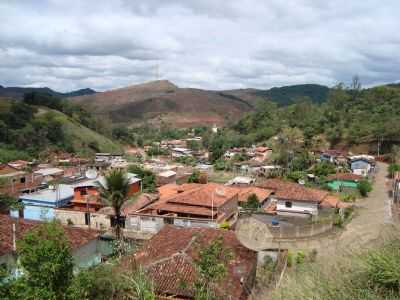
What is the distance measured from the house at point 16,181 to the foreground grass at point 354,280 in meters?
24.9

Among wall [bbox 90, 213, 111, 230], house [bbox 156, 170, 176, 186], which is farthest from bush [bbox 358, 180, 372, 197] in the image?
wall [bbox 90, 213, 111, 230]

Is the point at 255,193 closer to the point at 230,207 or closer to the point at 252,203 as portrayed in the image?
the point at 252,203

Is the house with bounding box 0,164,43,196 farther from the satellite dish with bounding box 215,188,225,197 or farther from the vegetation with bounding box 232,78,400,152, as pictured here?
the vegetation with bounding box 232,78,400,152

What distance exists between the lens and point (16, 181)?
32312 mm

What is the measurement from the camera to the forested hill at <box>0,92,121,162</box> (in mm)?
51250

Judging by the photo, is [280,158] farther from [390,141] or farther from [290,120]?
[290,120]

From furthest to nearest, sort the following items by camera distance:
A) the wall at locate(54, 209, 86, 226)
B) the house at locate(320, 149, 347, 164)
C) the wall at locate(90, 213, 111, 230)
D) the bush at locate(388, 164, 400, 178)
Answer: the house at locate(320, 149, 347, 164), the bush at locate(388, 164, 400, 178), the wall at locate(54, 209, 86, 226), the wall at locate(90, 213, 111, 230)

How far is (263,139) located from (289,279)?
194 ft

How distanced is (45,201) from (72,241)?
1126 centimetres

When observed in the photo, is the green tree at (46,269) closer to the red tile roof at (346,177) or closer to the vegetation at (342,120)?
the red tile roof at (346,177)

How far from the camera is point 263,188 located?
97.9 ft

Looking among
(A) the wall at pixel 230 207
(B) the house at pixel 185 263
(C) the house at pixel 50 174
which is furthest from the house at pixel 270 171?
(B) the house at pixel 185 263

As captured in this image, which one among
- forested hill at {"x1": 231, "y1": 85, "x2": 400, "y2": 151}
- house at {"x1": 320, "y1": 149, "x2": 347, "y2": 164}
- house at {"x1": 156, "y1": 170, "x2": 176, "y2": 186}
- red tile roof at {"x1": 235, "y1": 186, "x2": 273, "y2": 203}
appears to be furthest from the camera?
forested hill at {"x1": 231, "y1": 85, "x2": 400, "y2": 151}

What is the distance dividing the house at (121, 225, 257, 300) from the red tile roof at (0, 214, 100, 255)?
97.7 inches
